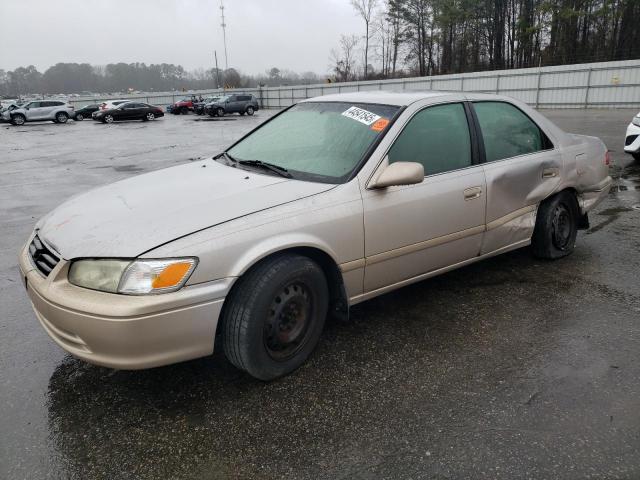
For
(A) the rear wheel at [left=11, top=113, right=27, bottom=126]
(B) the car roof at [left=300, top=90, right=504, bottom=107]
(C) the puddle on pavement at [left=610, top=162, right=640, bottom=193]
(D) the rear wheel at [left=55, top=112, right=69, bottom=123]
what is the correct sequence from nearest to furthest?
(B) the car roof at [left=300, top=90, right=504, bottom=107] → (C) the puddle on pavement at [left=610, top=162, right=640, bottom=193] → (A) the rear wheel at [left=11, top=113, right=27, bottom=126] → (D) the rear wheel at [left=55, top=112, right=69, bottom=123]

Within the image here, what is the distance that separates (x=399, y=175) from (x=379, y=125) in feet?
1.65

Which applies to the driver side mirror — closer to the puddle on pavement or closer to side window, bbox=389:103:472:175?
side window, bbox=389:103:472:175

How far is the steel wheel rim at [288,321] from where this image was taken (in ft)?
8.77

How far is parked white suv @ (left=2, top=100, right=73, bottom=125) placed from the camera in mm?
31864

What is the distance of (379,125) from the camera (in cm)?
326

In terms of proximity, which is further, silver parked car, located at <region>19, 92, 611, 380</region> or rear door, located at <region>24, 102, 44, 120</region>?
rear door, located at <region>24, 102, 44, 120</region>

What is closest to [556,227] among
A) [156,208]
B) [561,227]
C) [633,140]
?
[561,227]

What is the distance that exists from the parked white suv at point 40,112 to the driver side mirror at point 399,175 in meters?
35.5

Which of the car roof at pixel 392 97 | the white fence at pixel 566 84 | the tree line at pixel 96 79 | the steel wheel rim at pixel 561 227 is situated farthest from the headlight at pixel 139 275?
the tree line at pixel 96 79

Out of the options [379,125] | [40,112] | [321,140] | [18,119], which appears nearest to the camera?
[379,125]

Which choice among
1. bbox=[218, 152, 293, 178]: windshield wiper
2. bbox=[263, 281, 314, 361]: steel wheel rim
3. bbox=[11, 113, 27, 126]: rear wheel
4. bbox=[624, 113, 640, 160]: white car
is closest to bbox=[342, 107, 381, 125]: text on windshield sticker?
bbox=[218, 152, 293, 178]: windshield wiper

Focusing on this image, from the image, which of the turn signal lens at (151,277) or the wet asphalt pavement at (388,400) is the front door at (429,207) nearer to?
the wet asphalt pavement at (388,400)

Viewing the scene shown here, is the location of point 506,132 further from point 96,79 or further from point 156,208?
point 96,79

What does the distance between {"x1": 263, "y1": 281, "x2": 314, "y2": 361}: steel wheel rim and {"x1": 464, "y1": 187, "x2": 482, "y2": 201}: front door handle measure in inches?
55.9
